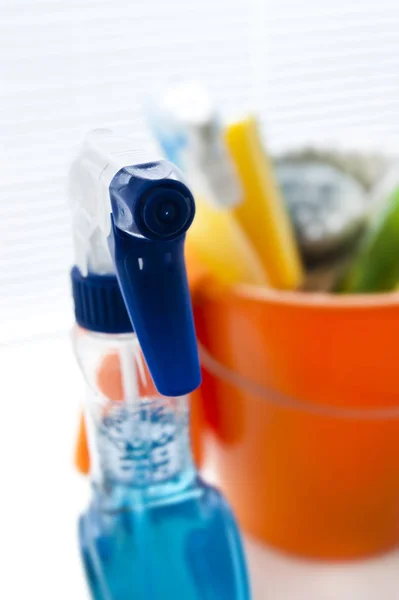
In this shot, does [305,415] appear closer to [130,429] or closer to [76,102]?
[130,429]

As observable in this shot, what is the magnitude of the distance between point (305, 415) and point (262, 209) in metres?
0.11

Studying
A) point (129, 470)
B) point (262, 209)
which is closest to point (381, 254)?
point (262, 209)

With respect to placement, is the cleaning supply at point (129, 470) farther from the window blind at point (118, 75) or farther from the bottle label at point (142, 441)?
the window blind at point (118, 75)

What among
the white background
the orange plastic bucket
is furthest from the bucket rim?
the white background

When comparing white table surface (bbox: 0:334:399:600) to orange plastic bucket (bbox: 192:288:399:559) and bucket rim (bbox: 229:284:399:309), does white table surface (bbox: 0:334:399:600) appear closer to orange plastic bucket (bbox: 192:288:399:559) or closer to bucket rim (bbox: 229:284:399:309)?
orange plastic bucket (bbox: 192:288:399:559)

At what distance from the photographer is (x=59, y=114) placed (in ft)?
1.66

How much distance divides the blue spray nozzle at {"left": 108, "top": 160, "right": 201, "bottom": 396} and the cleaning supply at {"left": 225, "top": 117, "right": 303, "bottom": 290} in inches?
5.9

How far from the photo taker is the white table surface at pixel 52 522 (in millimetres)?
345

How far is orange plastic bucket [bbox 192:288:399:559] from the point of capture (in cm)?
29

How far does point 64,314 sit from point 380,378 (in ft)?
1.03

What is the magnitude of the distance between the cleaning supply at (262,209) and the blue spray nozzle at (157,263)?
15cm

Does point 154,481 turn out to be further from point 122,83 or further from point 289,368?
point 122,83

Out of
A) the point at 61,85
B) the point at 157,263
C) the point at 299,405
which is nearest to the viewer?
Answer: the point at 157,263

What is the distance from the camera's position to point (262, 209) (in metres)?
0.36
